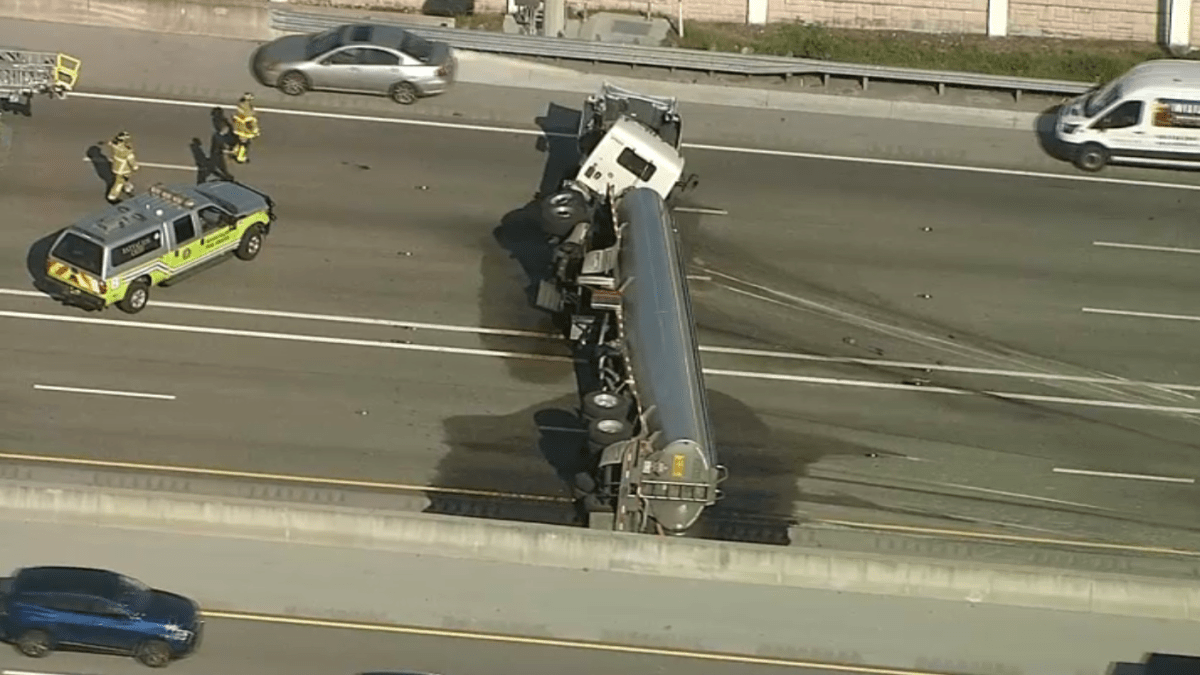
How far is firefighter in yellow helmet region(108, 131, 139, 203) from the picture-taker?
33.1m

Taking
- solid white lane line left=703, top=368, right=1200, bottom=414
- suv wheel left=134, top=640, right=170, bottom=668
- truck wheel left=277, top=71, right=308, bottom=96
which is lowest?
suv wheel left=134, top=640, right=170, bottom=668

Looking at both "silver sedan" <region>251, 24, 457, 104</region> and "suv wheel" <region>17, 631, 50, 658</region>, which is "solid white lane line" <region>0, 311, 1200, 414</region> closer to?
"suv wheel" <region>17, 631, 50, 658</region>

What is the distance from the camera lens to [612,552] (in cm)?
2575

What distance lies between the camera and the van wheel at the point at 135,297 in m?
30.5

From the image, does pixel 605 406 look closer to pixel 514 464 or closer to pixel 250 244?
pixel 514 464

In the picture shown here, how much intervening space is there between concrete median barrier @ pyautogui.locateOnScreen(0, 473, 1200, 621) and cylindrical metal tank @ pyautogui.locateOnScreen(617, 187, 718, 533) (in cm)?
79

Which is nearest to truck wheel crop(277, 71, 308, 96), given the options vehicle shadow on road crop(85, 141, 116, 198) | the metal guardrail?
the metal guardrail

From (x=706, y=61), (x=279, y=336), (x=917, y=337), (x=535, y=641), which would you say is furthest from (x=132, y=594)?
(x=706, y=61)

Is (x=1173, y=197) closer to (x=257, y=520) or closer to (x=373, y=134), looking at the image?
(x=373, y=134)

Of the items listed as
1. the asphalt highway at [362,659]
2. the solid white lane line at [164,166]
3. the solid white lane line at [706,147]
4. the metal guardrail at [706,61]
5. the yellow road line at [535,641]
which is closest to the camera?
the asphalt highway at [362,659]

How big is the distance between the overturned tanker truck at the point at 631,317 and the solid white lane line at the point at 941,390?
1.80 metres

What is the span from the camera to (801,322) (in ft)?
105

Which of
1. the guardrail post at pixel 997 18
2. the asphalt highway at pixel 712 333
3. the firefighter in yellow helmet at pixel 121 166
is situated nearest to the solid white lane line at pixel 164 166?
the asphalt highway at pixel 712 333

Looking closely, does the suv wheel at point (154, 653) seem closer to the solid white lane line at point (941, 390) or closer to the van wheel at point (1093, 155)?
the solid white lane line at point (941, 390)
